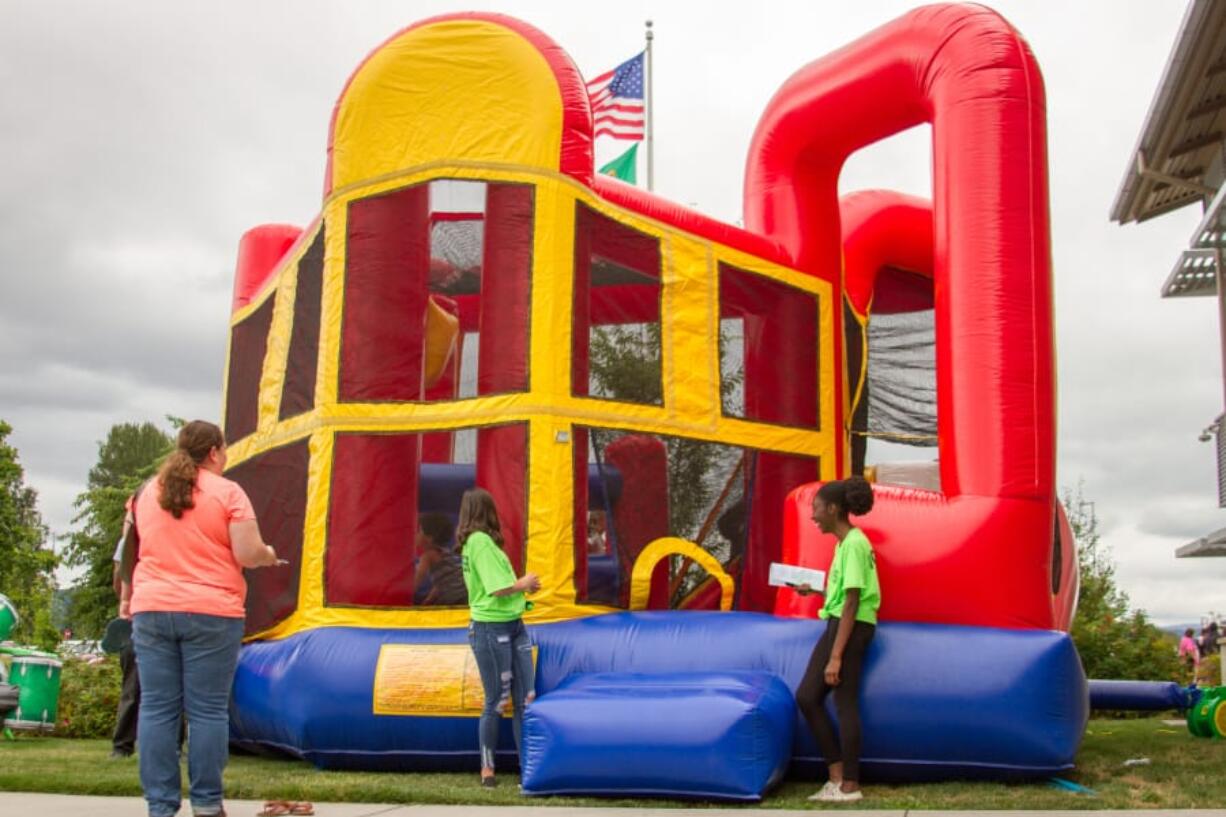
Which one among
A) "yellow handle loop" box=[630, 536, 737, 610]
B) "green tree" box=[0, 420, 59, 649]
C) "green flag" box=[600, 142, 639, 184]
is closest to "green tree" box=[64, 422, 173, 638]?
"green tree" box=[0, 420, 59, 649]

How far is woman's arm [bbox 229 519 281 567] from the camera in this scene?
422 cm

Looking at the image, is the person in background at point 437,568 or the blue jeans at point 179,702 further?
the person in background at point 437,568

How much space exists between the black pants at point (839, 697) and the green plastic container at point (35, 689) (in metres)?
5.63

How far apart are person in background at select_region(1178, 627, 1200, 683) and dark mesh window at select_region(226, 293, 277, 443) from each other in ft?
33.4

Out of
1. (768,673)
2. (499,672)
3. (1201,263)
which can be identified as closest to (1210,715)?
(768,673)

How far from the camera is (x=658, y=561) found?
7020mm

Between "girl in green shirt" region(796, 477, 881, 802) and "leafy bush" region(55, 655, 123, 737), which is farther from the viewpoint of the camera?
"leafy bush" region(55, 655, 123, 737)

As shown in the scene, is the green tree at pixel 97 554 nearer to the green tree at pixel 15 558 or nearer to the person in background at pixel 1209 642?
the green tree at pixel 15 558

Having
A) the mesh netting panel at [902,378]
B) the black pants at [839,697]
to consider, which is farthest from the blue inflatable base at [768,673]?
the mesh netting panel at [902,378]

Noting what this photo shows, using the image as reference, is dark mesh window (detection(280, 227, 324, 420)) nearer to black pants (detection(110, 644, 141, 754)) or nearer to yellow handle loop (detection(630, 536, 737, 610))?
black pants (detection(110, 644, 141, 754))

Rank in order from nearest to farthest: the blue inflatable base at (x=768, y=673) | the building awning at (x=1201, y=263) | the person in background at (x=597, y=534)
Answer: the blue inflatable base at (x=768, y=673) < the person in background at (x=597, y=534) < the building awning at (x=1201, y=263)

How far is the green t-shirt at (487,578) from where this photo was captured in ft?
18.9

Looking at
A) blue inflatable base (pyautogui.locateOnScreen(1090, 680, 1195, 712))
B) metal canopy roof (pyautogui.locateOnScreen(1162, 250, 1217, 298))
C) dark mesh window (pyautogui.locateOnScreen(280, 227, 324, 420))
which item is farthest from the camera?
metal canopy roof (pyautogui.locateOnScreen(1162, 250, 1217, 298))

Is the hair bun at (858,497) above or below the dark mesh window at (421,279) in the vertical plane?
below
